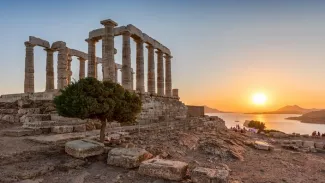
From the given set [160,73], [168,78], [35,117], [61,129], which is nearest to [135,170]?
[61,129]

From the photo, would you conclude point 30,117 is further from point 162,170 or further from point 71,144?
point 162,170

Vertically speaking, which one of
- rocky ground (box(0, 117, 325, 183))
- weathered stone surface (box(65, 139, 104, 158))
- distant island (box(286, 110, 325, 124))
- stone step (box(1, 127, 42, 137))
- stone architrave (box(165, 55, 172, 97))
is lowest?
distant island (box(286, 110, 325, 124))

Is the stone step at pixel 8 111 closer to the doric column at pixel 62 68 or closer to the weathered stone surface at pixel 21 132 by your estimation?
the weathered stone surface at pixel 21 132

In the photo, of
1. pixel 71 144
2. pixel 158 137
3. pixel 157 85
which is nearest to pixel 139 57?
pixel 157 85

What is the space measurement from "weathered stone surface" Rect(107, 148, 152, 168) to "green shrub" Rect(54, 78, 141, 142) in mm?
1687

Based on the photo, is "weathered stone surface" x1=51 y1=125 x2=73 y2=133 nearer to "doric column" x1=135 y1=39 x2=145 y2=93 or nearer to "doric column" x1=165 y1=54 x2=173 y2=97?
"doric column" x1=135 y1=39 x2=145 y2=93

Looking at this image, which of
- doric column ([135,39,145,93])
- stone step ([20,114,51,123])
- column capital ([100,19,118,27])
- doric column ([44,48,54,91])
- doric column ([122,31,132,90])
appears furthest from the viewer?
doric column ([44,48,54,91])

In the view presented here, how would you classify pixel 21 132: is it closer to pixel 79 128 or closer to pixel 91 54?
pixel 79 128

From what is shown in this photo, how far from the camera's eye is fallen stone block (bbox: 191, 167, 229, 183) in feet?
21.2

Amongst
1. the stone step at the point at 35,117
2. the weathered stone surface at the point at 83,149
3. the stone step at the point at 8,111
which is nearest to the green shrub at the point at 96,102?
the weathered stone surface at the point at 83,149

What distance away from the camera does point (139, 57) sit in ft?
74.7

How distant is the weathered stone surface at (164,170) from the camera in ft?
22.6

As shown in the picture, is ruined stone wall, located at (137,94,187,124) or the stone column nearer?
ruined stone wall, located at (137,94,187,124)

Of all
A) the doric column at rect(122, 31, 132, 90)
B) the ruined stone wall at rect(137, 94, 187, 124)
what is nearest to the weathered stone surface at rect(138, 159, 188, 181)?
the ruined stone wall at rect(137, 94, 187, 124)
